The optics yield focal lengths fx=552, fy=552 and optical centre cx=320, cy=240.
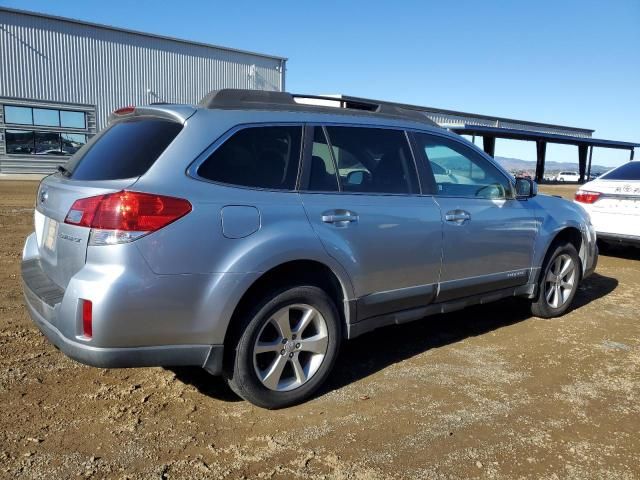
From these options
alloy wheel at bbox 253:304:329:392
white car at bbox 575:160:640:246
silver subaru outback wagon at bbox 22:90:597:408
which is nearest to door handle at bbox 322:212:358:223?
silver subaru outback wagon at bbox 22:90:597:408

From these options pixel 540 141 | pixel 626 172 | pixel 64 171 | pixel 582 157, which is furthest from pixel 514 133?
pixel 64 171

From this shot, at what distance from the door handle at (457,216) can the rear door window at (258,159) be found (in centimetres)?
131

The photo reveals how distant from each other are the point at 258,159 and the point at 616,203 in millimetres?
6589

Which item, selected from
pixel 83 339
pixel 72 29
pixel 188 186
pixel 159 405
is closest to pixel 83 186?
pixel 188 186

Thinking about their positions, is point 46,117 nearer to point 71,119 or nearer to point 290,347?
point 71,119

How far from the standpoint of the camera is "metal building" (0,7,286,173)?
25828 mm

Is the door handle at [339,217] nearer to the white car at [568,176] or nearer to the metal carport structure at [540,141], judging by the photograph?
the metal carport structure at [540,141]

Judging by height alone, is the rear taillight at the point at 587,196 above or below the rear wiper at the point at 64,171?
below

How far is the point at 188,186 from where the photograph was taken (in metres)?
2.90

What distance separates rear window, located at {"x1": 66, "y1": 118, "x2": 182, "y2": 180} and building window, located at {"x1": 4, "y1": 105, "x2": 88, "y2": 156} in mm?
25864

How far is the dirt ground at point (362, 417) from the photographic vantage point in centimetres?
277

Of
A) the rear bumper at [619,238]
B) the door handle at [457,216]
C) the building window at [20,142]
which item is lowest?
the rear bumper at [619,238]

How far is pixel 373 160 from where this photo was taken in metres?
3.91

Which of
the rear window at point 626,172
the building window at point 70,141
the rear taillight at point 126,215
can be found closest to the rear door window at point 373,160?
the rear taillight at point 126,215
